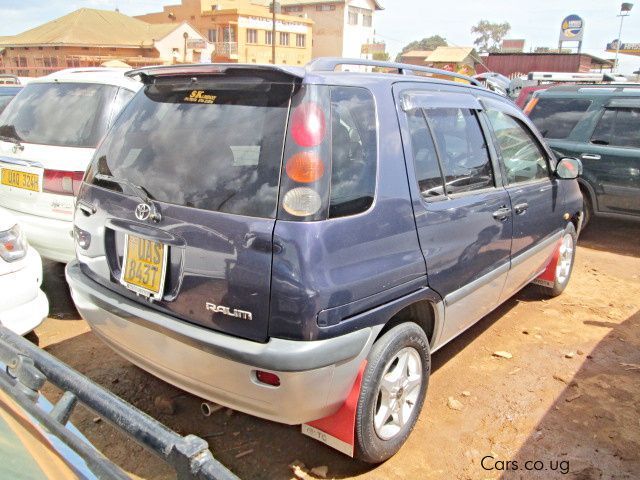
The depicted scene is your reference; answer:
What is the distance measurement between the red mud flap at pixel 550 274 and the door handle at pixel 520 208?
1.09 metres

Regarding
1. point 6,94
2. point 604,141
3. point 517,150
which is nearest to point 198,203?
point 517,150

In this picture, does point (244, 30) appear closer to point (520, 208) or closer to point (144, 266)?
point (520, 208)

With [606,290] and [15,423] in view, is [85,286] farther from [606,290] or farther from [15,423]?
[606,290]

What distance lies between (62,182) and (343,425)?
2.93 m

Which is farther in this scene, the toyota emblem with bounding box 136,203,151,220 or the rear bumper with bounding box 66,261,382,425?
the toyota emblem with bounding box 136,203,151,220

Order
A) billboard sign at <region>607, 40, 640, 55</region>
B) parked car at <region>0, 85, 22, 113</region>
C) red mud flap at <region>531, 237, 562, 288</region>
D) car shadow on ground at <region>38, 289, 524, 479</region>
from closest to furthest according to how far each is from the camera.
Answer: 1. car shadow on ground at <region>38, 289, 524, 479</region>
2. red mud flap at <region>531, 237, 562, 288</region>
3. parked car at <region>0, 85, 22, 113</region>
4. billboard sign at <region>607, 40, 640, 55</region>

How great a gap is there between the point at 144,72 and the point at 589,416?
3.12 meters

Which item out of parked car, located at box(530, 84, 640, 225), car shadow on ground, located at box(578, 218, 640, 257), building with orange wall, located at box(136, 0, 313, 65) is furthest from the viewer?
building with orange wall, located at box(136, 0, 313, 65)

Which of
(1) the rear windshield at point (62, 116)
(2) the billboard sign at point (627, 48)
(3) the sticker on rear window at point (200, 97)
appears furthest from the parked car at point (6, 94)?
(2) the billboard sign at point (627, 48)

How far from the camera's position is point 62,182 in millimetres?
3900

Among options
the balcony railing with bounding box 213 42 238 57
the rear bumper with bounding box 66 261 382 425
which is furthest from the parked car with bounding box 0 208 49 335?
the balcony railing with bounding box 213 42 238 57

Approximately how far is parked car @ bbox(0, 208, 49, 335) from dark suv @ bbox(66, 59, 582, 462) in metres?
0.57

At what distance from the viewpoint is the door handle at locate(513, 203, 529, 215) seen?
11.1 ft

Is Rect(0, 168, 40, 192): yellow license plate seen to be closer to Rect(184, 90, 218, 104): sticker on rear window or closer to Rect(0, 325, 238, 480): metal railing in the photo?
Rect(184, 90, 218, 104): sticker on rear window
